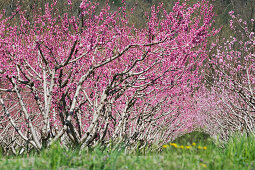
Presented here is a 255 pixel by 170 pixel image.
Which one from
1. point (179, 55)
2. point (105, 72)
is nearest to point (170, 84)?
point (179, 55)

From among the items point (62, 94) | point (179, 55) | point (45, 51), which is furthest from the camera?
point (45, 51)

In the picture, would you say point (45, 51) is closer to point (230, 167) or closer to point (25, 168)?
point (25, 168)

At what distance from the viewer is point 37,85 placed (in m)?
6.41

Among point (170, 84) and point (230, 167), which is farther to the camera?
point (170, 84)

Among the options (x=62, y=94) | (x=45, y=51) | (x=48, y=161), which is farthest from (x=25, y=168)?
(x=45, y=51)

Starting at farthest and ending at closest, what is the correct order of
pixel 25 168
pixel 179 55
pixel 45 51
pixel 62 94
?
pixel 45 51 < pixel 179 55 < pixel 62 94 < pixel 25 168

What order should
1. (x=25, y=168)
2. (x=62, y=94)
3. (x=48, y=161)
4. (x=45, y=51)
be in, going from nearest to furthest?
1. (x=25, y=168)
2. (x=48, y=161)
3. (x=62, y=94)
4. (x=45, y=51)

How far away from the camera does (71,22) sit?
5172mm

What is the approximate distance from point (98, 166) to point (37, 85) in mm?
3836

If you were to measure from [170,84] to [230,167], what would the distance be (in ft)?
11.2

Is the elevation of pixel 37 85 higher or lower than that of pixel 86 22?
lower

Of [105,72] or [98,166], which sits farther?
[105,72]

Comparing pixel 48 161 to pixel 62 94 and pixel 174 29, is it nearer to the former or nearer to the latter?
pixel 62 94

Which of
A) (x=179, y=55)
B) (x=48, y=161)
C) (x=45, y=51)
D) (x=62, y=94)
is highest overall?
(x=45, y=51)
